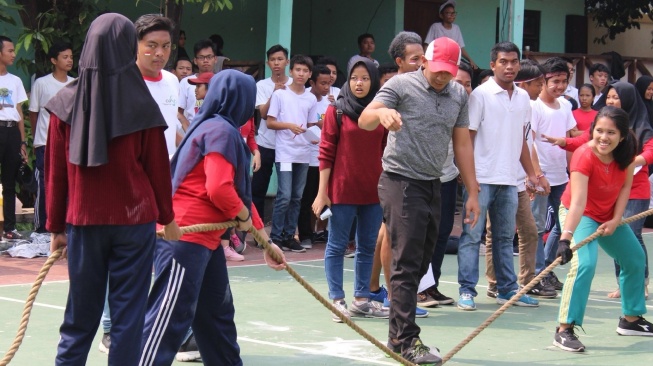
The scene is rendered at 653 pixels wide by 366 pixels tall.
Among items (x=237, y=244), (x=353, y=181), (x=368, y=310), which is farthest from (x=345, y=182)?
(x=237, y=244)

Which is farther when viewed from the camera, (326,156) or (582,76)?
(582,76)

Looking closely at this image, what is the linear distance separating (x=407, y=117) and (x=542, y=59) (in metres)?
11.2

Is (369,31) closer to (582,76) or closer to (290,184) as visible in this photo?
(582,76)

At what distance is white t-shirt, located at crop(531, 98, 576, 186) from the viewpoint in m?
10.2

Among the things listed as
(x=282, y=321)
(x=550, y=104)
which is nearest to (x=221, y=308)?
(x=282, y=321)

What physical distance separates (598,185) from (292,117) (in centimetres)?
520

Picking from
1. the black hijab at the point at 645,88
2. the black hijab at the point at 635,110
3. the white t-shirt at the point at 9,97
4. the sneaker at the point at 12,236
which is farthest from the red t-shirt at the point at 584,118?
the sneaker at the point at 12,236

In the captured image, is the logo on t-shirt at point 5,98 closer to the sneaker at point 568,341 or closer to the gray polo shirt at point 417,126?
the gray polo shirt at point 417,126

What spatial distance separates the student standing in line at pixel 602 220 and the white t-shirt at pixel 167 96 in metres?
2.75

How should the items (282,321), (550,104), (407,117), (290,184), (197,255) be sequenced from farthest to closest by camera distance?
(290,184) < (550,104) < (282,321) < (407,117) < (197,255)

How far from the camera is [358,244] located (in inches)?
329

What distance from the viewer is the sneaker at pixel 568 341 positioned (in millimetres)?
7320

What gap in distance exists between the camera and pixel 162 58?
644cm

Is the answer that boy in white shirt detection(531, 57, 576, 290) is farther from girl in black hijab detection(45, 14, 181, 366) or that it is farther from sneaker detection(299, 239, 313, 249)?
girl in black hijab detection(45, 14, 181, 366)
